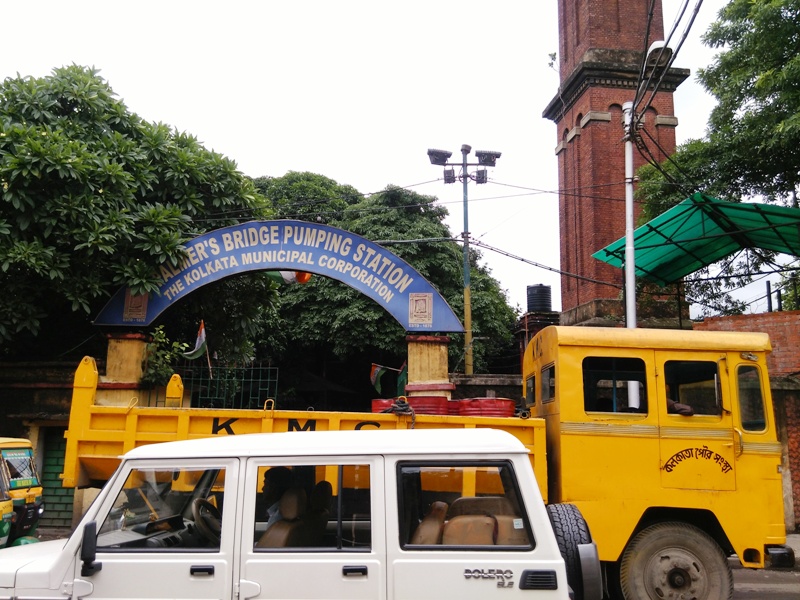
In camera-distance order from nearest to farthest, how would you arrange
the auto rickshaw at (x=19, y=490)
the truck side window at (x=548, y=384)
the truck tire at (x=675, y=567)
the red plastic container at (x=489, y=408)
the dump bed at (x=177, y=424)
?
the truck tire at (x=675, y=567)
the dump bed at (x=177, y=424)
the truck side window at (x=548, y=384)
the red plastic container at (x=489, y=408)
the auto rickshaw at (x=19, y=490)

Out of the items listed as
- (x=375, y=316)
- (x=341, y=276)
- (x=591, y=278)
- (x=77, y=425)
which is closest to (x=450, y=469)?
(x=77, y=425)

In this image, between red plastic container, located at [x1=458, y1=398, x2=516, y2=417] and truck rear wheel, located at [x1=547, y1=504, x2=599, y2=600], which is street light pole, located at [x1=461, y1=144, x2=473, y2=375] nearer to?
red plastic container, located at [x1=458, y1=398, x2=516, y2=417]

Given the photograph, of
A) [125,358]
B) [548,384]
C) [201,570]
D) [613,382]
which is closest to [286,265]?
[125,358]

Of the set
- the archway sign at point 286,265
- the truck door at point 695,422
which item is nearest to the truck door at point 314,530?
the truck door at point 695,422

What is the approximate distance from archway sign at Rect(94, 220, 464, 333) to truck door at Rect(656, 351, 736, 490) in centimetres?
396

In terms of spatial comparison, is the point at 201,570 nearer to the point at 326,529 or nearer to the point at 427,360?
the point at 326,529

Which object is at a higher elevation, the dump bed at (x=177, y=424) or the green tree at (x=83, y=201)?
the green tree at (x=83, y=201)

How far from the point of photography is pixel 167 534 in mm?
4129

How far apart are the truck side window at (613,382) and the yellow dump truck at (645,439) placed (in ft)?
0.04

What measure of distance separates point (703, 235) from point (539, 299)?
47.9ft

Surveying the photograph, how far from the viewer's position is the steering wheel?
3.92 meters

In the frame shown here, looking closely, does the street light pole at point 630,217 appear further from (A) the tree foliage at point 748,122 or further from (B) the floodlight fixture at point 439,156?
(B) the floodlight fixture at point 439,156

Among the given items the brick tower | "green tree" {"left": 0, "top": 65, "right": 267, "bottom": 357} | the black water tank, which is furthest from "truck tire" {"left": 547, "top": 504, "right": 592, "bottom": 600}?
the black water tank

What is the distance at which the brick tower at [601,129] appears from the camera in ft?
68.0
